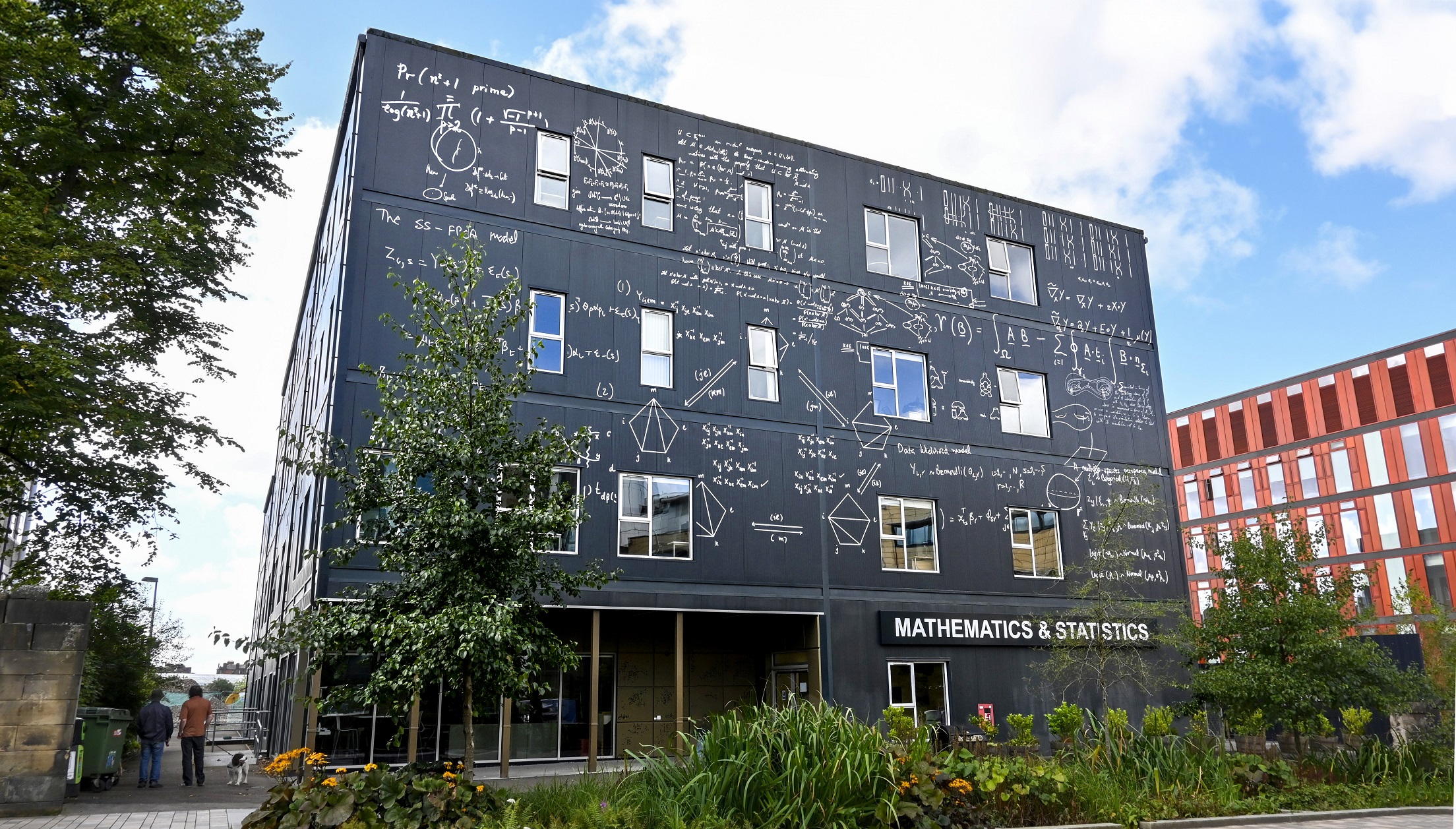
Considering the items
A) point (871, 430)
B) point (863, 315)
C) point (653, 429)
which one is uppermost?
point (863, 315)

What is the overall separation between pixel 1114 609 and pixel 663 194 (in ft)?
45.4

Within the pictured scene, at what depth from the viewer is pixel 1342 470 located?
58.8m

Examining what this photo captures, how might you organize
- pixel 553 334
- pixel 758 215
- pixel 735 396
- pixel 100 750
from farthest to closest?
pixel 758 215, pixel 735 396, pixel 553 334, pixel 100 750

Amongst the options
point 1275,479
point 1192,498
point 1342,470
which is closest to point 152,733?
point 1342,470

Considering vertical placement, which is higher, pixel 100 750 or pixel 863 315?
pixel 863 315

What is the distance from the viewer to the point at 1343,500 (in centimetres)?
5850

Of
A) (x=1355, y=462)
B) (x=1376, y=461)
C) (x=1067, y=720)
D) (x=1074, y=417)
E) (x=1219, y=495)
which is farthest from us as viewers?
(x=1219, y=495)

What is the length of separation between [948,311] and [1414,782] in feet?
44.3

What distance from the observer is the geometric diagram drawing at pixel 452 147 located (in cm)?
1942

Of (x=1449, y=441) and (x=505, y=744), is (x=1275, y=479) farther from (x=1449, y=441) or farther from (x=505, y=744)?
(x=505, y=744)

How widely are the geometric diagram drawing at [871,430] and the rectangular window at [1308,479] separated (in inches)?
1950

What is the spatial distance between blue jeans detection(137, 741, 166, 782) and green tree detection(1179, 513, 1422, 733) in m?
17.6

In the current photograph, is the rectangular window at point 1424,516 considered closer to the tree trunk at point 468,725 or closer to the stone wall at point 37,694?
the tree trunk at point 468,725

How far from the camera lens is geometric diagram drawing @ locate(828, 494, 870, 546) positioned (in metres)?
21.3
